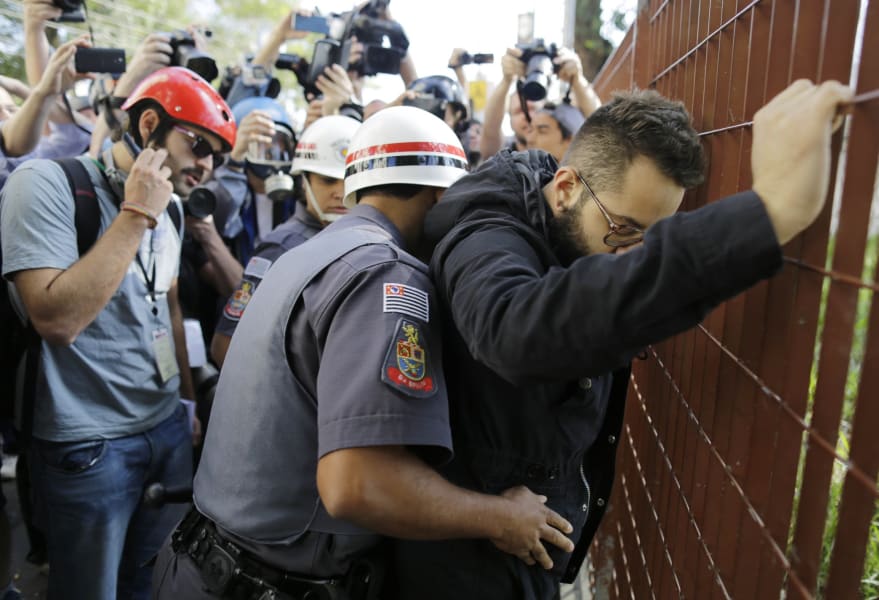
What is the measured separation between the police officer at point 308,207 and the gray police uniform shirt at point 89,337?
0.35m

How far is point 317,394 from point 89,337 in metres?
1.40

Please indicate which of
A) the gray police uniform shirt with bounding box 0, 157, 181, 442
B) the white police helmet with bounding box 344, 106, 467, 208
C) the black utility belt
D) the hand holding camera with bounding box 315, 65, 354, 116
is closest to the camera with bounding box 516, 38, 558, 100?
the hand holding camera with bounding box 315, 65, 354, 116

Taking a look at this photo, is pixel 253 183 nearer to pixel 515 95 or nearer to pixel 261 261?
pixel 261 261

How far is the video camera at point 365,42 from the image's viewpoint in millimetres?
4871

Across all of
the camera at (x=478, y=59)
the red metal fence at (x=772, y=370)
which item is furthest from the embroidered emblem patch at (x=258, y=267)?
the camera at (x=478, y=59)

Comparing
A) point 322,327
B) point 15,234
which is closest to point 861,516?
point 322,327

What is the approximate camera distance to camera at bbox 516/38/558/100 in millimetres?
3672

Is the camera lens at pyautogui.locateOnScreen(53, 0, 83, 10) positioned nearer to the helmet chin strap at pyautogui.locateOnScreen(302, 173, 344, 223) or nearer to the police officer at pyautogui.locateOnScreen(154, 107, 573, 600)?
the helmet chin strap at pyautogui.locateOnScreen(302, 173, 344, 223)

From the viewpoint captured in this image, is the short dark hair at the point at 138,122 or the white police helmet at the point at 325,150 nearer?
the short dark hair at the point at 138,122

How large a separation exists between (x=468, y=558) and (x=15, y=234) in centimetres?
179

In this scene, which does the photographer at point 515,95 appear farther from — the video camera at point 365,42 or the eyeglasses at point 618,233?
the eyeglasses at point 618,233

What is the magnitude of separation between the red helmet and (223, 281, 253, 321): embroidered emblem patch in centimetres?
65

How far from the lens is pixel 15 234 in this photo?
2.18 m

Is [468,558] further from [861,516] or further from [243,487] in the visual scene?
[861,516]
